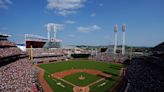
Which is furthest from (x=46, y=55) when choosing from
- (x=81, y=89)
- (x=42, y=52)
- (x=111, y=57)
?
(x=81, y=89)

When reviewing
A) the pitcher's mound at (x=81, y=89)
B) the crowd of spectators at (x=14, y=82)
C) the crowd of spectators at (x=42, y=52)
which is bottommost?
the pitcher's mound at (x=81, y=89)

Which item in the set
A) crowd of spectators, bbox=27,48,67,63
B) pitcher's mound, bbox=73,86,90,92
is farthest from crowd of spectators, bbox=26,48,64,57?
pitcher's mound, bbox=73,86,90,92

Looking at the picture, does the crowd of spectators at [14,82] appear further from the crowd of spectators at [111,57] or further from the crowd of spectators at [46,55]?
the crowd of spectators at [111,57]

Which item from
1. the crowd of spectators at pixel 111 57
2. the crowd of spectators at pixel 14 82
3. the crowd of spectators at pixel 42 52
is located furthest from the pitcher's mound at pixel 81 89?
the crowd of spectators at pixel 111 57

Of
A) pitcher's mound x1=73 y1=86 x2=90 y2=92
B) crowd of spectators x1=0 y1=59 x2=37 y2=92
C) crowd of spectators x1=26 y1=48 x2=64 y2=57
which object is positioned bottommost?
pitcher's mound x1=73 y1=86 x2=90 y2=92

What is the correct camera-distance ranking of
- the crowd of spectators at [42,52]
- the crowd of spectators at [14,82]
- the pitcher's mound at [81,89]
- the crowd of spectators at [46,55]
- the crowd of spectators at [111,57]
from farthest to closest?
the crowd of spectators at [111,57] < the crowd of spectators at [42,52] < the crowd of spectators at [46,55] < the pitcher's mound at [81,89] < the crowd of spectators at [14,82]

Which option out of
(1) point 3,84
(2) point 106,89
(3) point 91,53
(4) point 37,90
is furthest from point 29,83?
(3) point 91,53

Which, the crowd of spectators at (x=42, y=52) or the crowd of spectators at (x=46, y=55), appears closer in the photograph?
the crowd of spectators at (x=46, y=55)

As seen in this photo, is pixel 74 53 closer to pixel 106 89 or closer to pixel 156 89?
pixel 106 89

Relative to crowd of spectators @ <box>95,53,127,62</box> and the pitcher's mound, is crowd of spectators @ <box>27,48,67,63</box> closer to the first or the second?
crowd of spectators @ <box>95,53,127,62</box>

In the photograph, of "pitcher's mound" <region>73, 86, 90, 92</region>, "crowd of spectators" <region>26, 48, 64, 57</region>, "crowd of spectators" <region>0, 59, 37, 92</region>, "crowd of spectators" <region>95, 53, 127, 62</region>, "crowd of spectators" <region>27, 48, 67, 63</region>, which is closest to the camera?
"crowd of spectators" <region>0, 59, 37, 92</region>

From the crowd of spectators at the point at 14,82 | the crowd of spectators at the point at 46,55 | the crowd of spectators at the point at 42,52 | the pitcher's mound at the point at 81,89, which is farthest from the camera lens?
the crowd of spectators at the point at 42,52
